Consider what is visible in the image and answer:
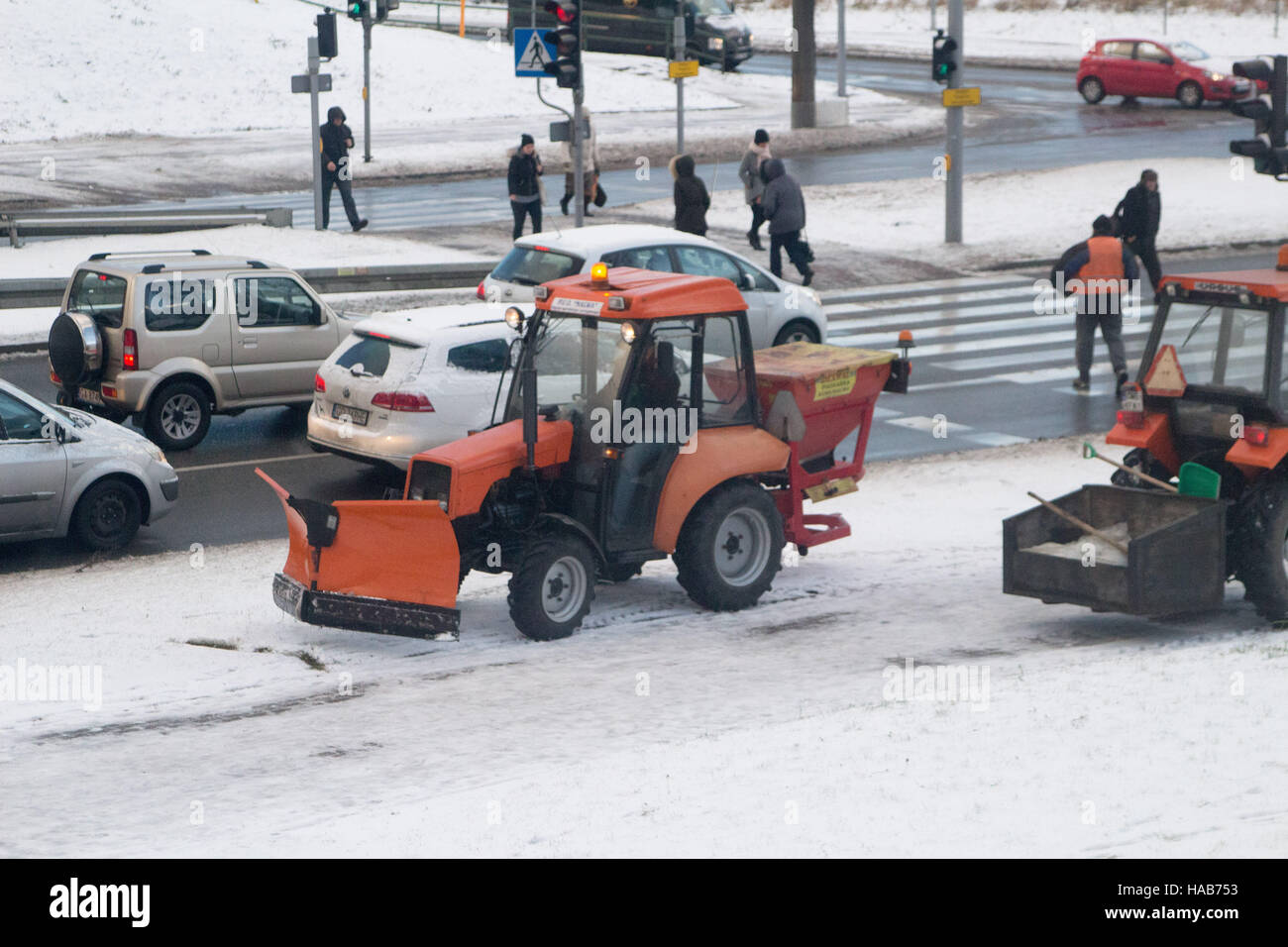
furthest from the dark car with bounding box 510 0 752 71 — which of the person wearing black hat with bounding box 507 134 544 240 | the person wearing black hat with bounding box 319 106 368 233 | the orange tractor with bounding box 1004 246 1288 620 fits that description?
the orange tractor with bounding box 1004 246 1288 620

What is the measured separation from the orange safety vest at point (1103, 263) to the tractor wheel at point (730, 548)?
26.5ft

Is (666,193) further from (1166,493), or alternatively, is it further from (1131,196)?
(1166,493)

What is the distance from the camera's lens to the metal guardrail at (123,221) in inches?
1032

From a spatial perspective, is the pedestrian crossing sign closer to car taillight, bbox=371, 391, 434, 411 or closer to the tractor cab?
car taillight, bbox=371, 391, 434, 411

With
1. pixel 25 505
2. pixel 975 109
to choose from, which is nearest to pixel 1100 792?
pixel 25 505

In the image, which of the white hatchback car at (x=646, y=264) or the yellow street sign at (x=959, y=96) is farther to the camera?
the yellow street sign at (x=959, y=96)

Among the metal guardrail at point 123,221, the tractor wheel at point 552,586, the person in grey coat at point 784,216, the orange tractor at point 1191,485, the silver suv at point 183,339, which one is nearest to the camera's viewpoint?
the orange tractor at point 1191,485

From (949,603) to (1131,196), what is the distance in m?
13.1

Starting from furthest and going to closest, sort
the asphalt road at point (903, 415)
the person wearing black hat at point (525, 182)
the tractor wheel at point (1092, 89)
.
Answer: the tractor wheel at point (1092, 89) < the person wearing black hat at point (525, 182) < the asphalt road at point (903, 415)

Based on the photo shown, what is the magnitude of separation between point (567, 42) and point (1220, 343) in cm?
1383

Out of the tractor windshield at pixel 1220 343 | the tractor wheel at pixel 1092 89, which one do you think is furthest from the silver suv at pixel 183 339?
the tractor wheel at pixel 1092 89

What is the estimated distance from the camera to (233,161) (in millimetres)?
37031

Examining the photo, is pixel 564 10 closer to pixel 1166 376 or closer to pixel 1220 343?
pixel 1166 376
